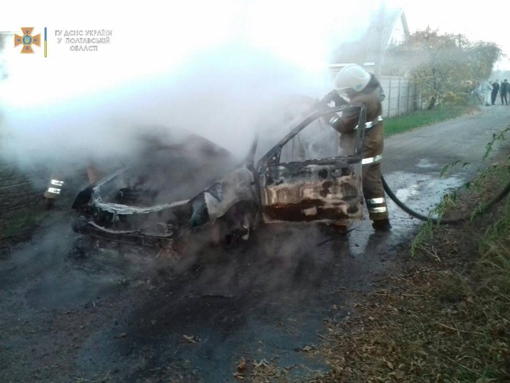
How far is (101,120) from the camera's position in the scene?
18.8 feet

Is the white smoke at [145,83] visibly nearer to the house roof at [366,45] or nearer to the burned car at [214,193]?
the burned car at [214,193]

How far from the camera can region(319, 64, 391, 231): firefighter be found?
5.52 m

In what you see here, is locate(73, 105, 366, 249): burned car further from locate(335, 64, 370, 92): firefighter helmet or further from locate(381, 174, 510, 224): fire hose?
locate(381, 174, 510, 224): fire hose

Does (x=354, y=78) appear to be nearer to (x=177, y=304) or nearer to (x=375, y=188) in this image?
(x=375, y=188)

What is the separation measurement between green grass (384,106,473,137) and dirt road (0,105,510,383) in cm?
1032

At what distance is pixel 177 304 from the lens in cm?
401

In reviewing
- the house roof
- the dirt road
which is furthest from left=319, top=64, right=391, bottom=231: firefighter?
the house roof

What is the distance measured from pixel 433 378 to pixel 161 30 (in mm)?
4867

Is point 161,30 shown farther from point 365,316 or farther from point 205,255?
point 365,316

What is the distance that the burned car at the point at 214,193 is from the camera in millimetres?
4434

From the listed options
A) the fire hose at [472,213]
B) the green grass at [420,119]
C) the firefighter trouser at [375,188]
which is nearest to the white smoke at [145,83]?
the firefighter trouser at [375,188]

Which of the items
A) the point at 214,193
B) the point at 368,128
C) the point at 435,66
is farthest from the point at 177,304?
the point at 435,66

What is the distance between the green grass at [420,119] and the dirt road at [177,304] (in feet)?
33.9

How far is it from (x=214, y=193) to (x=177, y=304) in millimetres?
1169
